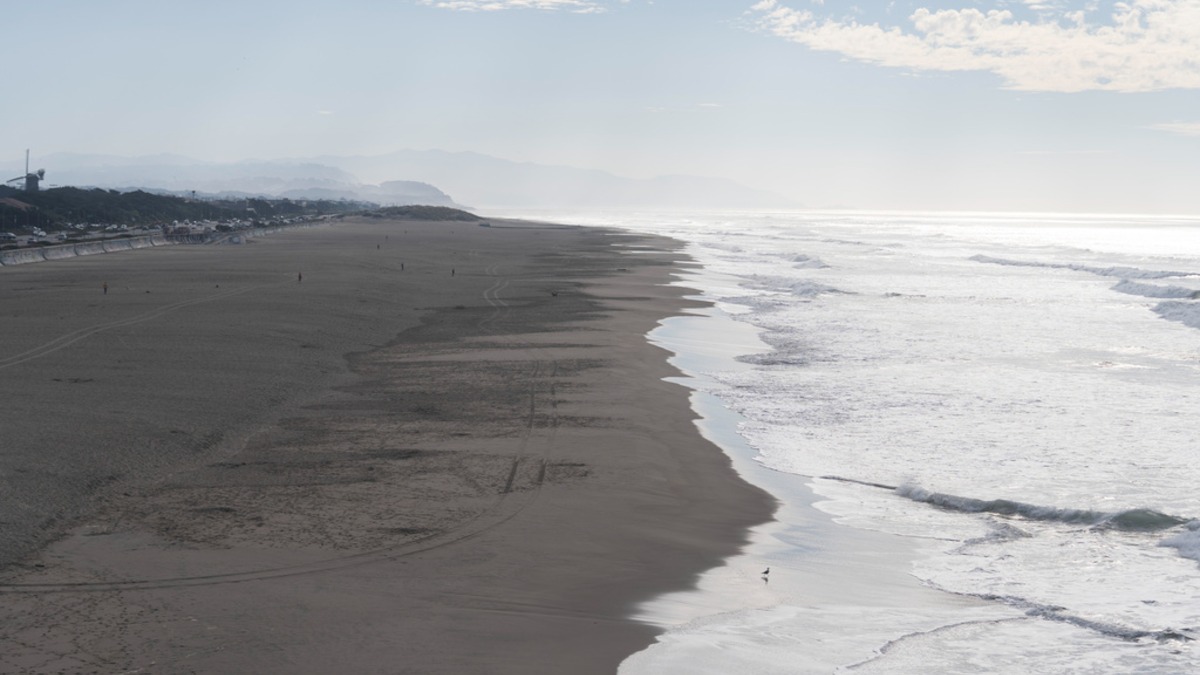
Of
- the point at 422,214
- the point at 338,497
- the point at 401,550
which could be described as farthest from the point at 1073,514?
the point at 422,214

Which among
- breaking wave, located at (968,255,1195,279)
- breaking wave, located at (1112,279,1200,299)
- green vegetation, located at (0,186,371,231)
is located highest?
green vegetation, located at (0,186,371,231)

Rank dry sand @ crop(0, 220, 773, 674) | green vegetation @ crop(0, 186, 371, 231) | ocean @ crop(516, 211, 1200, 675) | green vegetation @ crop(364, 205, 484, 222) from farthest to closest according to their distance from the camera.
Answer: green vegetation @ crop(364, 205, 484, 222)
green vegetation @ crop(0, 186, 371, 231)
ocean @ crop(516, 211, 1200, 675)
dry sand @ crop(0, 220, 773, 674)

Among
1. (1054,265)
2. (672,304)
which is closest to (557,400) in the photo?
(672,304)

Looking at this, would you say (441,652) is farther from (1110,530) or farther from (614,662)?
(1110,530)

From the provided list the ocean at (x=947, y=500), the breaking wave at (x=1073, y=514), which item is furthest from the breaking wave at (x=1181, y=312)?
the breaking wave at (x=1073, y=514)

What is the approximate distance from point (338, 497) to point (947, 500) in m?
7.38

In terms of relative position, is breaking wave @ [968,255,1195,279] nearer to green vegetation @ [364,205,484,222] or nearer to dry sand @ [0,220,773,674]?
dry sand @ [0,220,773,674]

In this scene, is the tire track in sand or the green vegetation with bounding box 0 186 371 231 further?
the green vegetation with bounding box 0 186 371 231

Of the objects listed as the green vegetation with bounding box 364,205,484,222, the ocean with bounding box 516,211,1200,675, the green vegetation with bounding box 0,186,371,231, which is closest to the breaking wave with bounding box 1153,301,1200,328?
the ocean with bounding box 516,211,1200,675

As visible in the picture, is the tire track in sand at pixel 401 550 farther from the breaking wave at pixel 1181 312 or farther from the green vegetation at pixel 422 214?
the green vegetation at pixel 422 214

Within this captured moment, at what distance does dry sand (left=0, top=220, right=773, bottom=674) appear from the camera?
27.4 feet

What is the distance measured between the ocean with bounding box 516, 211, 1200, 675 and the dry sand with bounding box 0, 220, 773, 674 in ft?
2.84

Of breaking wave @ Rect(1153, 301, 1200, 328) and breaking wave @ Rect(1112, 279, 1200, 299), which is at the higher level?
breaking wave @ Rect(1112, 279, 1200, 299)

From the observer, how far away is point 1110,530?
1222cm
